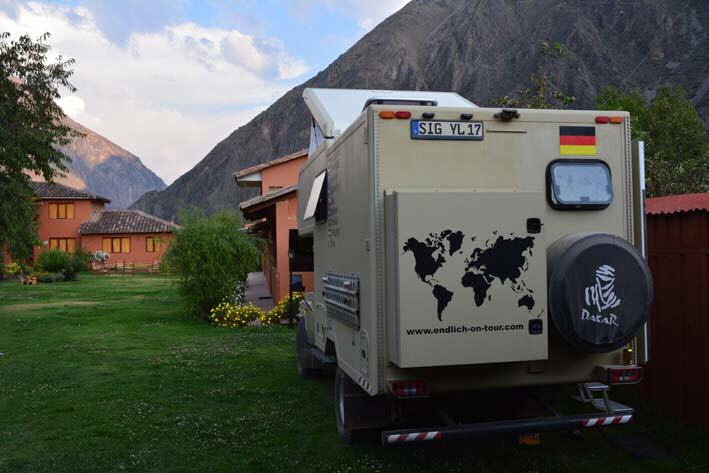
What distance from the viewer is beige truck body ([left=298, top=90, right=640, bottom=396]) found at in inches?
184

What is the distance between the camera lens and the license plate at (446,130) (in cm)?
516

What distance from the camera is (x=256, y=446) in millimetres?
6777

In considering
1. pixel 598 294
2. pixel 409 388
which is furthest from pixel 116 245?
pixel 598 294

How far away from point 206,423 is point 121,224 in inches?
1846

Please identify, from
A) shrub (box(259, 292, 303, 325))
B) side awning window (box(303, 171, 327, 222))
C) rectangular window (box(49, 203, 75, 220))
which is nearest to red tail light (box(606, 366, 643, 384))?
side awning window (box(303, 171, 327, 222))

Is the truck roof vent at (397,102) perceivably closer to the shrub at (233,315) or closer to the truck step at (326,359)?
the truck step at (326,359)

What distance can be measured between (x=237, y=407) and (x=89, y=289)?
25.2 meters

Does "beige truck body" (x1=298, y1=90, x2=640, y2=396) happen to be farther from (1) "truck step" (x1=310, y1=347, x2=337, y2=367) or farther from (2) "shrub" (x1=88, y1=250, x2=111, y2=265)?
(2) "shrub" (x1=88, y1=250, x2=111, y2=265)

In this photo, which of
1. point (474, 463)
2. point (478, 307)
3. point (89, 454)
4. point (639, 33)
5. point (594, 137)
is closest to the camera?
point (478, 307)

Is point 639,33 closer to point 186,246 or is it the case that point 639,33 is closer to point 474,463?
point 186,246

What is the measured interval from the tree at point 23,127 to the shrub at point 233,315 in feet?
22.9

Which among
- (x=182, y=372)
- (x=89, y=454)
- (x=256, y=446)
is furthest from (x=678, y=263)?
(x=182, y=372)

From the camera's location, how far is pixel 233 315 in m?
16.4

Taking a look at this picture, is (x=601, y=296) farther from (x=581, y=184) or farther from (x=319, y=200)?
(x=319, y=200)
